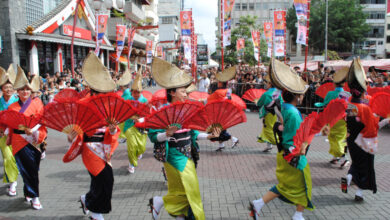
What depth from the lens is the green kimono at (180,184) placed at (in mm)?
3459

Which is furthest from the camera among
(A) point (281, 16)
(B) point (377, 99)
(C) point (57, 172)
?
(A) point (281, 16)

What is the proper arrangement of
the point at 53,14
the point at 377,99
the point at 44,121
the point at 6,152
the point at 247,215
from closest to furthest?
1. the point at 44,121
2. the point at 247,215
3. the point at 377,99
4. the point at 6,152
5. the point at 53,14

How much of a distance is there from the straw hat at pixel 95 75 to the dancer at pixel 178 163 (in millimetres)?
743

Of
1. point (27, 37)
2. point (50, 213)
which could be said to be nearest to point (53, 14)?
point (27, 37)

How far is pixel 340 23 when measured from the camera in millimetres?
44562

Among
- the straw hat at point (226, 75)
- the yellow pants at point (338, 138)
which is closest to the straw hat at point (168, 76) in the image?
the yellow pants at point (338, 138)

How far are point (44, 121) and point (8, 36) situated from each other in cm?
1419

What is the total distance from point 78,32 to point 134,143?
1758 cm

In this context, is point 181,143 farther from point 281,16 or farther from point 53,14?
point 53,14

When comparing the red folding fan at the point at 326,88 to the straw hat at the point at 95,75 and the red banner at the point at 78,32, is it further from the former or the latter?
the red banner at the point at 78,32

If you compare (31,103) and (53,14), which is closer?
(31,103)

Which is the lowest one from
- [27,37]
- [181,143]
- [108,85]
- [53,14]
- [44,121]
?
[181,143]

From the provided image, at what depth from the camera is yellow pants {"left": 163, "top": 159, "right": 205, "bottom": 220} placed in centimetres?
344

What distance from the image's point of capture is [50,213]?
14.8 ft
